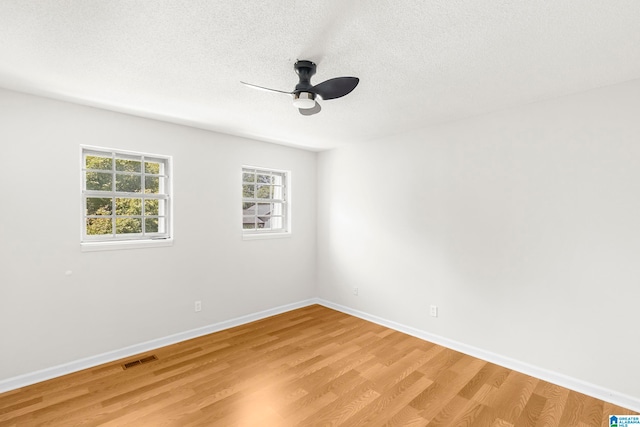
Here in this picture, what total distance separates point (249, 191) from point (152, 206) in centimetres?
127

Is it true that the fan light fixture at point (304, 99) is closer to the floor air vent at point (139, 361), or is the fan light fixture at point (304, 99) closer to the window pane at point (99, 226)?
the window pane at point (99, 226)

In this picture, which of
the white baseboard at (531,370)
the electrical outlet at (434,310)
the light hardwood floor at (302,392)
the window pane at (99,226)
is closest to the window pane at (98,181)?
the window pane at (99,226)

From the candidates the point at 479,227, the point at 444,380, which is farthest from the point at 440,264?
the point at 444,380

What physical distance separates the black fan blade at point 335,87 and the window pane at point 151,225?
2517 millimetres

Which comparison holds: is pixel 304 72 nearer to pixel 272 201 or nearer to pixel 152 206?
pixel 152 206

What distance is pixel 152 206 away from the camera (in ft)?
11.3

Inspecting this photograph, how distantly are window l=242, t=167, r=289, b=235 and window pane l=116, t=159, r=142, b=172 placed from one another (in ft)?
4.18

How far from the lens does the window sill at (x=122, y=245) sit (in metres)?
2.94

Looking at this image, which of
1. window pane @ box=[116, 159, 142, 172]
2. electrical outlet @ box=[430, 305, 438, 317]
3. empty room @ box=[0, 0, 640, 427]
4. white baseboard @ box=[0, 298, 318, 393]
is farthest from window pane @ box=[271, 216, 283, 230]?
electrical outlet @ box=[430, 305, 438, 317]

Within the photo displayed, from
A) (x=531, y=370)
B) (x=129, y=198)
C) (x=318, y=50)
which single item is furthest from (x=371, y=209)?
(x=129, y=198)

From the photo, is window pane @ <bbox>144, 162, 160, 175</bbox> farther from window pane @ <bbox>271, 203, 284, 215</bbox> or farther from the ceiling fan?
the ceiling fan

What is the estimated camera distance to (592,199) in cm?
251

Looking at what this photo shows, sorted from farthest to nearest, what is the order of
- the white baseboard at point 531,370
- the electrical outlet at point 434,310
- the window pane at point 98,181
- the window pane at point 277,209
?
the window pane at point 277,209 < the electrical outlet at point 434,310 < the window pane at point 98,181 < the white baseboard at point 531,370

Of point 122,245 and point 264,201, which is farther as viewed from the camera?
point 264,201
